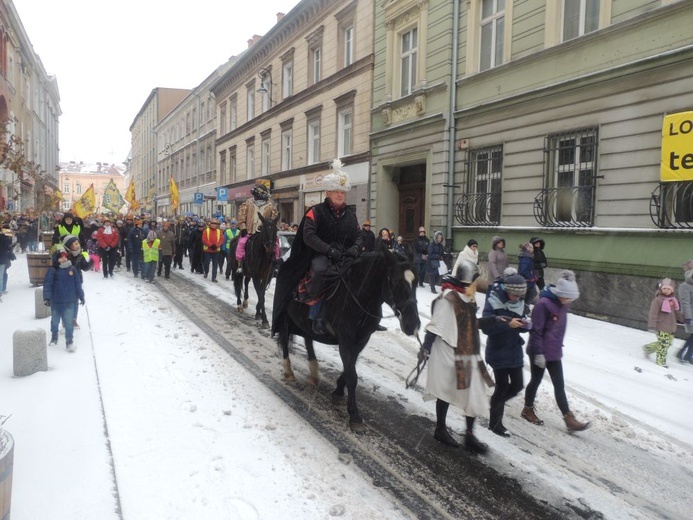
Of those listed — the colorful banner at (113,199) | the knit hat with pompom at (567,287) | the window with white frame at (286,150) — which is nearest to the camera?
the knit hat with pompom at (567,287)

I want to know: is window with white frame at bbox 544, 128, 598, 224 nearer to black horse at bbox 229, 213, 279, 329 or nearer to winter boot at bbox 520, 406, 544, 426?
black horse at bbox 229, 213, 279, 329

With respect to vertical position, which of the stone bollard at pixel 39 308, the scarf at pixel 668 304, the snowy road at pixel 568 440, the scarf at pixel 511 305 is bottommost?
the snowy road at pixel 568 440

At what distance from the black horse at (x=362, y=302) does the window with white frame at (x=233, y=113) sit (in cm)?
3423

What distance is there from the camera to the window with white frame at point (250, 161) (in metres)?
33.7

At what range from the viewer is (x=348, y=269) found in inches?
200

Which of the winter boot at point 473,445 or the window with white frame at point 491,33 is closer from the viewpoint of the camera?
the winter boot at point 473,445

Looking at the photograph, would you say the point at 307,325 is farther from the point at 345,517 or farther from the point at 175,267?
the point at 175,267

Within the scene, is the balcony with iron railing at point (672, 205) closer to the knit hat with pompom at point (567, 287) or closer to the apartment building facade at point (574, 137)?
the apartment building facade at point (574, 137)

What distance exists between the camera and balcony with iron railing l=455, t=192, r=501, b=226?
14234 mm

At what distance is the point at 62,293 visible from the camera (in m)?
7.73

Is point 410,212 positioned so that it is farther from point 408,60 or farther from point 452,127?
point 408,60

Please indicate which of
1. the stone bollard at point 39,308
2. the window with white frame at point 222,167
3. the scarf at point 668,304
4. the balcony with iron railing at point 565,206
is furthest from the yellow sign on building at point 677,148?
the window with white frame at point 222,167

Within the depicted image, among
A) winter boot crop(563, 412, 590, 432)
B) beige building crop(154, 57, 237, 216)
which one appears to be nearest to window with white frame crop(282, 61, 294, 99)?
beige building crop(154, 57, 237, 216)

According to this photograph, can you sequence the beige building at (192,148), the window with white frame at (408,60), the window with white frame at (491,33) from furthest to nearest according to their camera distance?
the beige building at (192,148), the window with white frame at (408,60), the window with white frame at (491,33)
